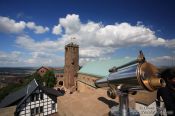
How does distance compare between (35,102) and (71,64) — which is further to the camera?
(71,64)

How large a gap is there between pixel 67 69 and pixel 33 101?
23.5 m

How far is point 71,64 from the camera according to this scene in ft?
145

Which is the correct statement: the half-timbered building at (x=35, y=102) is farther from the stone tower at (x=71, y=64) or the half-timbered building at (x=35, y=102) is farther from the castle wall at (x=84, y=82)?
the stone tower at (x=71, y=64)

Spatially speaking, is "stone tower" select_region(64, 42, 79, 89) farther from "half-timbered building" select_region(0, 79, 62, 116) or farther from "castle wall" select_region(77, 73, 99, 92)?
"half-timbered building" select_region(0, 79, 62, 116)

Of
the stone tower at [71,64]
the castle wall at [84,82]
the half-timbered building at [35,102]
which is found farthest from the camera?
the stone tower at [71,64]

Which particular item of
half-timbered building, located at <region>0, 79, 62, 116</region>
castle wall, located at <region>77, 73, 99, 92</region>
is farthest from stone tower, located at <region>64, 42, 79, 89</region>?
half-timbered building, located at <region>0, 79, 62, 116</region>

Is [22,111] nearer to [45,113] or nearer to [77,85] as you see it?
[45,113]

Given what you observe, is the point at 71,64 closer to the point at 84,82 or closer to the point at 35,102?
the point at 84,82

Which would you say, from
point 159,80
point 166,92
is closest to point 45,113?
point 166,92

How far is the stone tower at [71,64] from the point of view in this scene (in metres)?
44.2

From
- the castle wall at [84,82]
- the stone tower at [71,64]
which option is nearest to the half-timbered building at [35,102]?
the castle wall at [84,82]

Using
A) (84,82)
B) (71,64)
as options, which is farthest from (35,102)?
(71,64)

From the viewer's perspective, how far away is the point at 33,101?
70.1 feet

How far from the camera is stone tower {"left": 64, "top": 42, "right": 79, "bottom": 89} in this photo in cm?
4425
